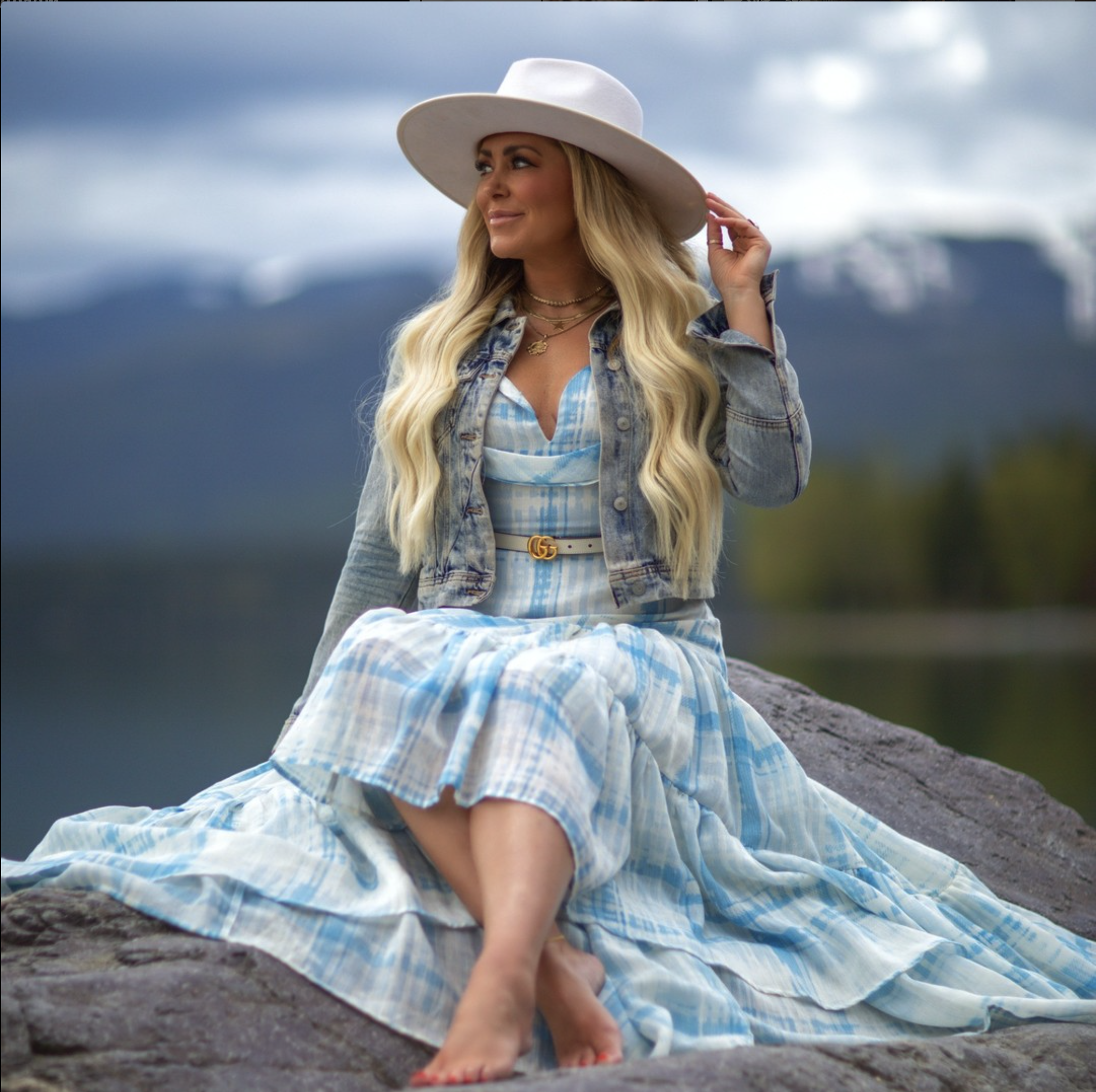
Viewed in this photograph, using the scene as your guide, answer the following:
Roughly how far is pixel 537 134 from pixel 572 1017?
4.83 ft

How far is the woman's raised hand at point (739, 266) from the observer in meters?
2.48

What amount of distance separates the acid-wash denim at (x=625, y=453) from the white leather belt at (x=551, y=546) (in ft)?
0.08

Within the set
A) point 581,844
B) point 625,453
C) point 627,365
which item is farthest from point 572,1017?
point 627,365

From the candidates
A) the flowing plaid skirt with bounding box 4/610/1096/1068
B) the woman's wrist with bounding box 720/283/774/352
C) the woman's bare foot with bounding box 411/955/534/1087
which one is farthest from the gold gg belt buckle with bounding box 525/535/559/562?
the woman's bare foot with bounding box 411/955/534/1087

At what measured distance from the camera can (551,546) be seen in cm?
251

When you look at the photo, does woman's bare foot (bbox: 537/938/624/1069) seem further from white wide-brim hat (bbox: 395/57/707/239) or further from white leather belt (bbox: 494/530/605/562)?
white wide-brim hat (bbox: 395/57/707/239)

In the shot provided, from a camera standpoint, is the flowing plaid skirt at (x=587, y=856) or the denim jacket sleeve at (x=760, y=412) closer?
the flowing plaid skirt at (x=587, y=856)

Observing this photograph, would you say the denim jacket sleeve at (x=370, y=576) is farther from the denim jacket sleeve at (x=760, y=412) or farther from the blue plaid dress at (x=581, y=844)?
the denim jacket sleeve at (x=760, y=412)

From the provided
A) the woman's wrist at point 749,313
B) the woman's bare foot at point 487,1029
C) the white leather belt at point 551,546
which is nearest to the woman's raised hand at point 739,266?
the woman's wrist at point 749,313

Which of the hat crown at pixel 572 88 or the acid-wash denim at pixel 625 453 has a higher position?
the hat crown at pixel 572 88

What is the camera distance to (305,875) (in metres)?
2.06

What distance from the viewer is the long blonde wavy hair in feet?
8.14

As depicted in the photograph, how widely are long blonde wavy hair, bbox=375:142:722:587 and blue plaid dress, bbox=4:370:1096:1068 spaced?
0.11 m

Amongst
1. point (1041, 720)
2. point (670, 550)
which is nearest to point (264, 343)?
point (1041, 720)
